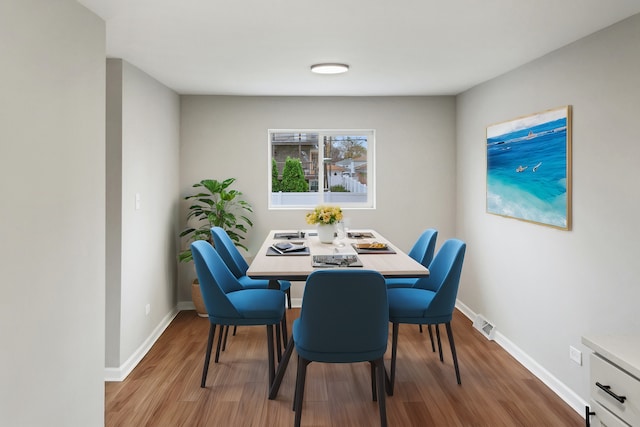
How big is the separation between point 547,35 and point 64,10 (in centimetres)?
268

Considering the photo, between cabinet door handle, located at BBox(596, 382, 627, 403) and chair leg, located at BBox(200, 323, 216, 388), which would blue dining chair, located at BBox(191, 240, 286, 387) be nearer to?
chair leg, located at BBox(200, 323, 216, 388)

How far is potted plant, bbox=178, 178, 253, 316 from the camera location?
4660 mm

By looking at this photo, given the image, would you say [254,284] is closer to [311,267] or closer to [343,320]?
[311,267]

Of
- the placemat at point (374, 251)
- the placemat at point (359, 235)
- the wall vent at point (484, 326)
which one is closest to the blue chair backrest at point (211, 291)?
the placemat at point (374, 251)

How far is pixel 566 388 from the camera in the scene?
2.94m

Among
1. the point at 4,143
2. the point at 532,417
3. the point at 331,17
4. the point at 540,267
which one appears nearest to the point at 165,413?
the point at 4,143

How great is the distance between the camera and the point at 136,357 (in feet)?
11.6

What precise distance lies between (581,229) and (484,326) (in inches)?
64.8

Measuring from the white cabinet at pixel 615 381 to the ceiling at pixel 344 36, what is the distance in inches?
64.6

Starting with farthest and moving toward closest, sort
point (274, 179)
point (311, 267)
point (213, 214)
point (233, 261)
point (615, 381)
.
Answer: point (274, 179) → point (213, 214) → point (233, 261) → point (311, 267) → point (615, 381)

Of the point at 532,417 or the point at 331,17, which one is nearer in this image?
the point at 331,17

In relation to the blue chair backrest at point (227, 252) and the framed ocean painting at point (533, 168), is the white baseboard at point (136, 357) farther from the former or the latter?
the framed ocean painting at point (533, 168)

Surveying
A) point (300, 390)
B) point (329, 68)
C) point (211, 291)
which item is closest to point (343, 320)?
point (300, 390)

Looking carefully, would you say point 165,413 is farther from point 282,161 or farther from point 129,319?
point 282,161
